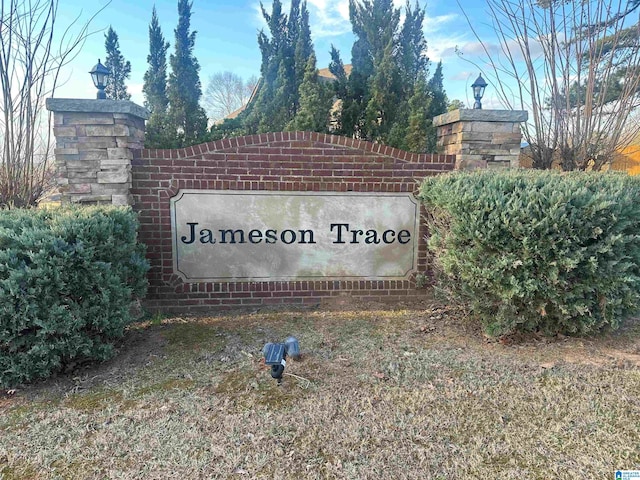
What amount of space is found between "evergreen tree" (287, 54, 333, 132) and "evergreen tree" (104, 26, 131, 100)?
416 cm

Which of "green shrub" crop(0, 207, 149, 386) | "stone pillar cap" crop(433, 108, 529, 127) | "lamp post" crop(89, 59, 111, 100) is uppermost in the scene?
"lamp post" crop(89, 59, 111, 100)

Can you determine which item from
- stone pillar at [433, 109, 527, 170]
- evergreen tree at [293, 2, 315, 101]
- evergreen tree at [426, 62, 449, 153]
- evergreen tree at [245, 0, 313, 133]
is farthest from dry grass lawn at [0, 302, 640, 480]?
evergreen tree at [293, 2, 315, 101]

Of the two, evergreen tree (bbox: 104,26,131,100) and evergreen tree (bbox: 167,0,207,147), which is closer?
evergreen tree (bbox: 167,0,207,147)

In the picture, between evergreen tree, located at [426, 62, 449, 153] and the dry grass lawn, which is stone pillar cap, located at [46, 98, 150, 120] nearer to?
the dry grass lawn

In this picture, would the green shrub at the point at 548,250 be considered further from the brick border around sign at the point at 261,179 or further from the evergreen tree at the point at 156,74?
the evergreen tree at the point at 156,74

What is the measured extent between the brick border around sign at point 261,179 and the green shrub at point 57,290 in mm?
947

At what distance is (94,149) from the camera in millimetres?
3855

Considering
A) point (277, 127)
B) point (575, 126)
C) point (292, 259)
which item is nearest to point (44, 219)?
point (292, 259)

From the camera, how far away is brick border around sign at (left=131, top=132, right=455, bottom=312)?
4000mm

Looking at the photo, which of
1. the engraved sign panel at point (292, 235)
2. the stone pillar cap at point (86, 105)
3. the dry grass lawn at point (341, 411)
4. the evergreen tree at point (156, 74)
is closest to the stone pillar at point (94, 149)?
the stone pillar cap at point (86, 105)

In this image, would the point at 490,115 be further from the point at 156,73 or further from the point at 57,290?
the point at 156,73

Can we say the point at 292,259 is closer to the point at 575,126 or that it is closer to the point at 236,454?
the point at 236,454

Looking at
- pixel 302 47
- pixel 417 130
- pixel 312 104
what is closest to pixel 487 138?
pixel 417 130

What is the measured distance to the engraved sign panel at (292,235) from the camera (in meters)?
4.09
